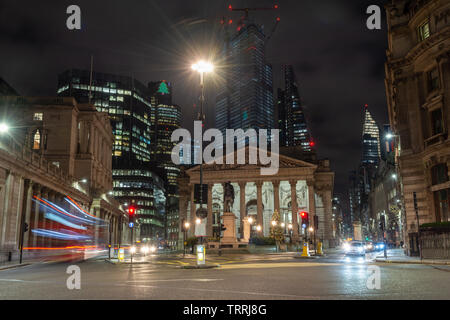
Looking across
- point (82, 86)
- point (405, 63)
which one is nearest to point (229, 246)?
point (405, 63)

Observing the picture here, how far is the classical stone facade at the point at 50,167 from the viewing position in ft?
115

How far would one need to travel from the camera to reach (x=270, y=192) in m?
93.4

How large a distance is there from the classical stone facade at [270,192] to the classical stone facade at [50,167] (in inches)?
688

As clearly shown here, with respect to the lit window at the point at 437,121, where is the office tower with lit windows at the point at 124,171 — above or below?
above

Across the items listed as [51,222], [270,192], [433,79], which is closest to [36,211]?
[51,222]

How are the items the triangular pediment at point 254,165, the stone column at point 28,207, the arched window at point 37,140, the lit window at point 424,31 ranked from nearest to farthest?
the lit window at point 424,31, the stone column at point 28,207, the arched window at point 37,140, the triangular pediment at point 254,165

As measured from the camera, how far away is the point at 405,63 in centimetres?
3728

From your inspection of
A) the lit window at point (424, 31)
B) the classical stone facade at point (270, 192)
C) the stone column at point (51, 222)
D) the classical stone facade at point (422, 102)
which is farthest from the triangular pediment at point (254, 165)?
the lit window at point (424, 31)

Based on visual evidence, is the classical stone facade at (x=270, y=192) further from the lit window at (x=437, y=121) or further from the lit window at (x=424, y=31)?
the lit window at (x=424, y=31)

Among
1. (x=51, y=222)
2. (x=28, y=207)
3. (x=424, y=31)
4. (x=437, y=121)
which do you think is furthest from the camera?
(x=51, y=222)

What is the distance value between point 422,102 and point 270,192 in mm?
58969

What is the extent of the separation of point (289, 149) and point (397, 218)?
32.4 m

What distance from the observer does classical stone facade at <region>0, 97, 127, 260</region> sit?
115ft

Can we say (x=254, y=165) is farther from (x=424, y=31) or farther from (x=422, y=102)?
(x=424, y=31)
